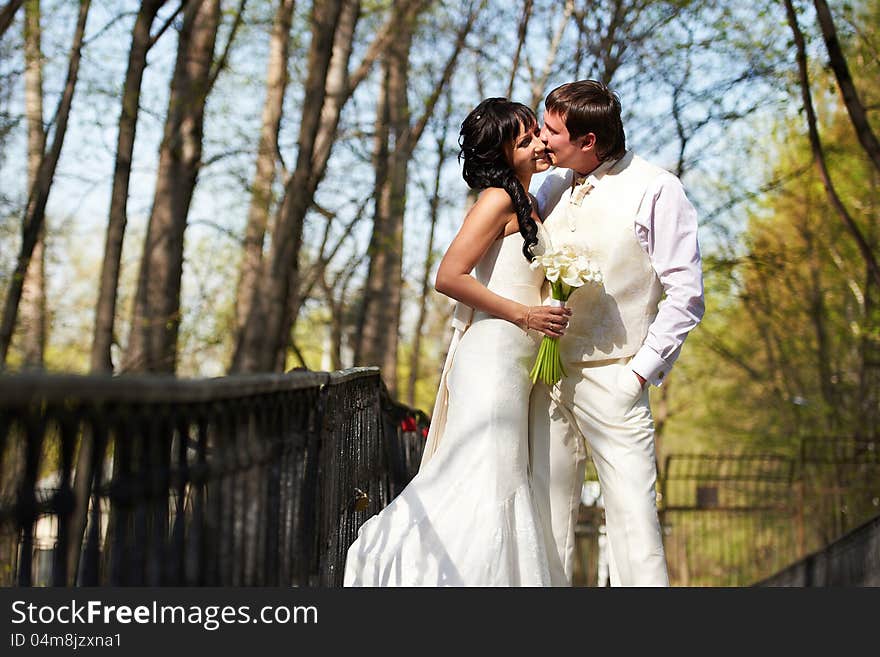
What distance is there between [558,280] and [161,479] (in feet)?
Result: 9.09

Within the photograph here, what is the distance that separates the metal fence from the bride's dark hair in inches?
56.5

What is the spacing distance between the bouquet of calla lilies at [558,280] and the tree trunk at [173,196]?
1016 centimetres

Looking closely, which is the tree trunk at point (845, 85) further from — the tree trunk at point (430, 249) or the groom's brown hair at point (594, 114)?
the tree trunk at point (430, 249)

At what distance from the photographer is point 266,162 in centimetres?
1902

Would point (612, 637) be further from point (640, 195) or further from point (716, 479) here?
point (716, 479)

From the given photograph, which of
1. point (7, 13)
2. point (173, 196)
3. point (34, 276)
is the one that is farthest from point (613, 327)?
point (34, 276)

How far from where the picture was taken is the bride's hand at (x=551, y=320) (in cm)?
486

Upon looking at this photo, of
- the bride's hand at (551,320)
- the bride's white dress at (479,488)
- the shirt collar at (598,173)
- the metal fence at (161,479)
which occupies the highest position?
the shirt collar at (598,173)

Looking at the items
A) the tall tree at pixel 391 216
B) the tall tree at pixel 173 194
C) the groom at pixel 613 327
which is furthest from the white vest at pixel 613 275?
the tall tree at pixel 391 216

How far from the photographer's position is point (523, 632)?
393 cm

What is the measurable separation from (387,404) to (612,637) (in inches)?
135

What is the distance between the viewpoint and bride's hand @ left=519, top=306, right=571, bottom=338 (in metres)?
4.86

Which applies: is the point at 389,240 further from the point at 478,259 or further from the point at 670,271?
the point at 670,271

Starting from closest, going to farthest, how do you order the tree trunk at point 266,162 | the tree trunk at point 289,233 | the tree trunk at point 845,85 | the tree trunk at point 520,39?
the tree trunk at point 845,85
the tree trunk at point 289,233
the tree trunk at point 520,39
the tree trunk at point 266,162
